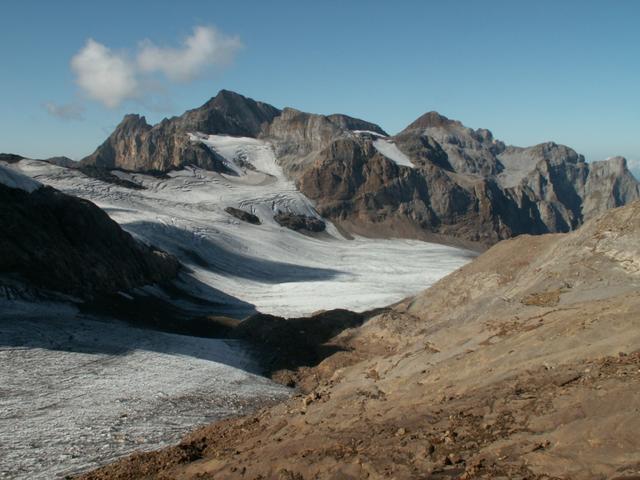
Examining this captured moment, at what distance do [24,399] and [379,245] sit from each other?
106 meters

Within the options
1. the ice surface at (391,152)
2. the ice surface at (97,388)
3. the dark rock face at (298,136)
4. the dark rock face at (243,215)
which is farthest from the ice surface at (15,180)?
the ice surface at (391,152)

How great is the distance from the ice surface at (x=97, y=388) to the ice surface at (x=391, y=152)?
135569 mm

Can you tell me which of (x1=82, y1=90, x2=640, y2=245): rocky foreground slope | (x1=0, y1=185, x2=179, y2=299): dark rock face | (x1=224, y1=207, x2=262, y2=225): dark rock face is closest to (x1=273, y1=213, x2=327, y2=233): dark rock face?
(x1=224, y1=207, x2=262, y2=225): dark rock face

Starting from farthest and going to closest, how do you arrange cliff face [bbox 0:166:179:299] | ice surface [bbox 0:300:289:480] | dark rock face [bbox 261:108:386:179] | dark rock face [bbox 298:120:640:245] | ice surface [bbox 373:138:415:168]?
dark rock face [bbox 261:108:386:179], ice surface [bbox 373:138:415:168], dark rock face [bbox 298:120:640:245], cliff face [bbox 0:166:179:299], ice surface [bbox 0:300:289:480]

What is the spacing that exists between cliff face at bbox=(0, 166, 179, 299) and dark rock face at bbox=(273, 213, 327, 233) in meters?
66.4

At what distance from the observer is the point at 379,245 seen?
401ft

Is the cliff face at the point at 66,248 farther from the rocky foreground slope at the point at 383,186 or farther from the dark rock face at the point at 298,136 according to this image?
the dark rock face at the point at 298,136

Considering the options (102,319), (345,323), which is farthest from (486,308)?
(102,319)

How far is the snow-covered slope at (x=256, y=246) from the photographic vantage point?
61.1 m

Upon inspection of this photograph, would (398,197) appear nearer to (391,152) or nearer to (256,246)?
(391,152)

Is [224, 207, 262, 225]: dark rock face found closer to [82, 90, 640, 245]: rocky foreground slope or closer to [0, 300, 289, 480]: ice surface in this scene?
[82, 90, 640, 245]: rocky foreground slope

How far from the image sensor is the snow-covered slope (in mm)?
61062

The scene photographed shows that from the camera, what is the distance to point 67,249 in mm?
41656

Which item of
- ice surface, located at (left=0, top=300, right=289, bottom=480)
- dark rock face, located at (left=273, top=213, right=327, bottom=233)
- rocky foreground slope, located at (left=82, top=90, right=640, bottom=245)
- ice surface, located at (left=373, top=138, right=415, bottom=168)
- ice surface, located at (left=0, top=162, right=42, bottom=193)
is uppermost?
ice surface, located at (left=373, top=138, right=415, bottom=168)
